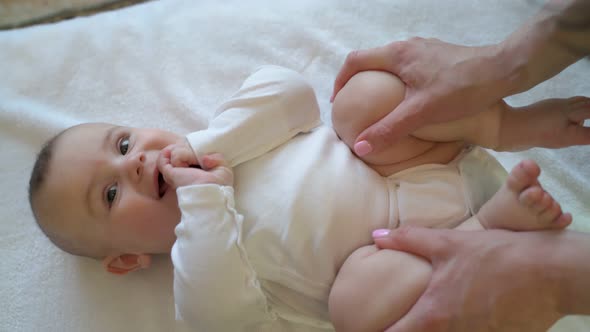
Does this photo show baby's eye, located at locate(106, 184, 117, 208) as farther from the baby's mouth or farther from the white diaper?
the white diaper

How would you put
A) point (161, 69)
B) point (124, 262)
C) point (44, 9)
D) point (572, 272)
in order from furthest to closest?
1. point (44, 9)
2. point (161, 69)
3. point (124, 262)
4. point (572, 272)

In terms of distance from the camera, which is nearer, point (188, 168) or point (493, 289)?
point (493, 289)

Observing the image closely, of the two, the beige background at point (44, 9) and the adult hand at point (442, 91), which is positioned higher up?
the adult hand at point (442, 91)

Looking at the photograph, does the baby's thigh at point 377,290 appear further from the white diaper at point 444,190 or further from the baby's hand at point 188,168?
the baby's hand at point 188,168

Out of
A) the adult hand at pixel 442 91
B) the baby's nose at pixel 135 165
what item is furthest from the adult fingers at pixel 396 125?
the baby's nose at pixel 135 165

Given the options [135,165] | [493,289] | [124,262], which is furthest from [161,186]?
[493,289]

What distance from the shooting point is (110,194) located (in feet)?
3.24

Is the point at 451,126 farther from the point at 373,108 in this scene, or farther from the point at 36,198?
the point at 36,198

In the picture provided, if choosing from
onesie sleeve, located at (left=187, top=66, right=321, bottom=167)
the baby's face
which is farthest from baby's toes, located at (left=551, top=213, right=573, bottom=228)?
the baby's face

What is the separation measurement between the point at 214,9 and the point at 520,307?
3.97 feet

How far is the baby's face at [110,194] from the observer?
37.9 inches

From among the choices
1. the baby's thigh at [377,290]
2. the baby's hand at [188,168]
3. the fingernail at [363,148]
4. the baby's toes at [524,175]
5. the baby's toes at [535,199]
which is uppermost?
Answer: the baby's toes at [524,175]

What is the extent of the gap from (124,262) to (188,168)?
307 mm

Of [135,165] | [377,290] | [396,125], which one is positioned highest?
[396,125]
